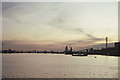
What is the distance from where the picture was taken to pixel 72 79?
38562 millimetres

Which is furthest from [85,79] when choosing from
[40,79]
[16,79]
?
[16,79]

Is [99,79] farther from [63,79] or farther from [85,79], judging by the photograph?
[63,79]

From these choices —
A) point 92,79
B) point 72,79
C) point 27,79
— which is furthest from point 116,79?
point 27,79

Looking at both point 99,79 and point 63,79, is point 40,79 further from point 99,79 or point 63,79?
point 99,79

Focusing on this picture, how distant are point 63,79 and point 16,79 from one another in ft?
33.9

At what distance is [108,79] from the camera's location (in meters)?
38.8

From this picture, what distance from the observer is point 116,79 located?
39094 mm

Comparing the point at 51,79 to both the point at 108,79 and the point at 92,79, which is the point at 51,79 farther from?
the point at 108,79

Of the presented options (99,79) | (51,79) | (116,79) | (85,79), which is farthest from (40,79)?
(116,79)

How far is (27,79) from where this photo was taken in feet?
125

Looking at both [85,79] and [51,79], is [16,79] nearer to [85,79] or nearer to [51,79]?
[51,79]

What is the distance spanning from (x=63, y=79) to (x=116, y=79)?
12.1 m

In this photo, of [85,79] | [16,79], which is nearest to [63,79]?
[85,79]

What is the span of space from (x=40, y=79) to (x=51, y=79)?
2423 millimetres
